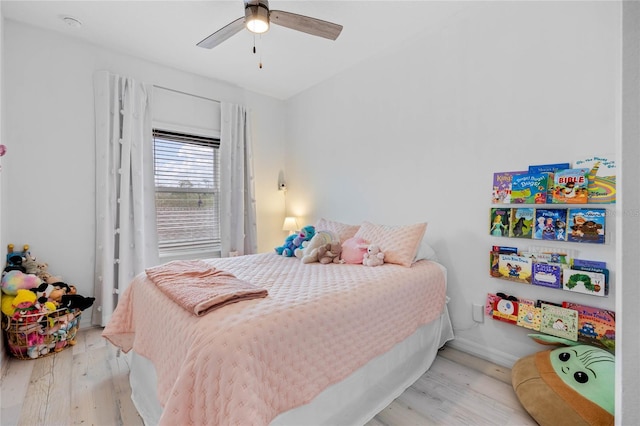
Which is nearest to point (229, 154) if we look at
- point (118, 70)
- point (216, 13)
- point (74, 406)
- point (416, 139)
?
point (118, 70)

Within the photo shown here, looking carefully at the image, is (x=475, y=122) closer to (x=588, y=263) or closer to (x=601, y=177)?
(x=601, y=177)

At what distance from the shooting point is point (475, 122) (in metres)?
2.22

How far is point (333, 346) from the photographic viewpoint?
53.2 inches

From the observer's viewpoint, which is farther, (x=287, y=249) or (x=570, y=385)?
(x=287, y=249)

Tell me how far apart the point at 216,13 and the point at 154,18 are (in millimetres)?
520

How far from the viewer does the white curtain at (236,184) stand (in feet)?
11.5

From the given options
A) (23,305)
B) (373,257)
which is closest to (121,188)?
(23,305)

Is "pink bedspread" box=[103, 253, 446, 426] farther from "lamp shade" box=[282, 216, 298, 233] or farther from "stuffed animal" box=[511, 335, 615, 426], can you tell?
"lamp shade" box=[282, 216, 298, 233]

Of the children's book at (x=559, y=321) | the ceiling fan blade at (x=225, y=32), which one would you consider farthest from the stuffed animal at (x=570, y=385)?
the ceiling fan blade at (x=225, y=32)

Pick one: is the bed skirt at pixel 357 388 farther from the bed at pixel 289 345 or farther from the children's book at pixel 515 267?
the children's book at pixel 515 267

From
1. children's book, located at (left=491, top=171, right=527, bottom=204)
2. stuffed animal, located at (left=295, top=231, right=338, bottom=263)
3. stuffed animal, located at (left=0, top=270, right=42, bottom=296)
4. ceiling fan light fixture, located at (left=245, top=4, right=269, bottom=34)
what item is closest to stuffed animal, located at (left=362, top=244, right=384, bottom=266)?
stuffed animal, located at (left=295, top=231, right=338, bottom=263)

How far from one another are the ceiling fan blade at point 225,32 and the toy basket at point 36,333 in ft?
7.50

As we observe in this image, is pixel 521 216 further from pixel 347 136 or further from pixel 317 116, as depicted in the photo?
pixel 317 116

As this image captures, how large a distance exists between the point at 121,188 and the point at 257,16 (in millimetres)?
2080
